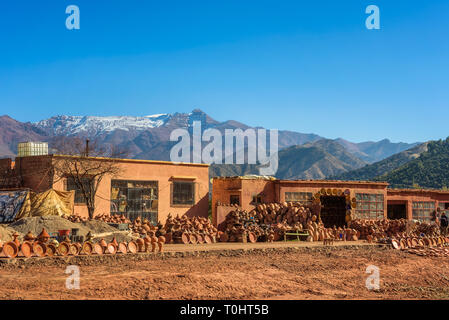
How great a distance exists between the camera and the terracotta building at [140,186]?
2469 cm

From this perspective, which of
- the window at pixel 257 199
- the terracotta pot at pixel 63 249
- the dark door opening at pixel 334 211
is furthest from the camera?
the dark door opening at pixel 334 211

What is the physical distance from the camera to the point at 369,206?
3070cm

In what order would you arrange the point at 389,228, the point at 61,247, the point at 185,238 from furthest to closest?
the point at 389,228 → the point at 185,238 → the point at 61,247

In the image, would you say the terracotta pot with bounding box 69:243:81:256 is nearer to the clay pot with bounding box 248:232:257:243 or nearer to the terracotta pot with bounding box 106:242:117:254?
the terracotta pot with bounding box 106:242:117:254

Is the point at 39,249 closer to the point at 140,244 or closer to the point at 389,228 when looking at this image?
the point at 140,244

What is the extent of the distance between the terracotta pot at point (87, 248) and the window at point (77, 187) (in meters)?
8.31

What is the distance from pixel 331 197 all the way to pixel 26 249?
19579mm

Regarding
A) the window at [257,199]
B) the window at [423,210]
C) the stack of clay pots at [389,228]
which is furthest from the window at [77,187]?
the window at [423,210]

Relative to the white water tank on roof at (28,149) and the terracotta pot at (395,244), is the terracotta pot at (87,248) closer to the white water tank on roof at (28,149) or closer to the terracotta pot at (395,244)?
the white water tank on roof at (28,149)

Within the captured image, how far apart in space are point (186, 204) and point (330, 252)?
8898mm

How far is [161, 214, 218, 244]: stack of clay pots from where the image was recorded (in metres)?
23.4

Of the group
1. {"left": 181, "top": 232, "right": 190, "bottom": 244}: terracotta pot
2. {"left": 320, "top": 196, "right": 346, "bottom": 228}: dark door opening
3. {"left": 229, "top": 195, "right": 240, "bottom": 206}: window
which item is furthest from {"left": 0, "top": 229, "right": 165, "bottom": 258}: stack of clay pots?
{"left": 320, "top": 196, "right": 346, "bottom": 228}: dark door opening

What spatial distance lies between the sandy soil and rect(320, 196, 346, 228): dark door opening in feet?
28.3

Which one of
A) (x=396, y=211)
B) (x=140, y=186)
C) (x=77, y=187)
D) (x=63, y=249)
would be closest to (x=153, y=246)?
(x=63, y=249)
